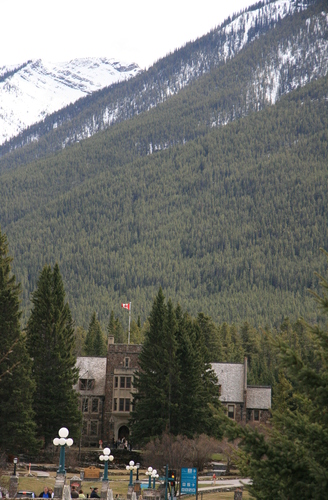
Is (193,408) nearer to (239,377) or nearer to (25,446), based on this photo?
(25,446)

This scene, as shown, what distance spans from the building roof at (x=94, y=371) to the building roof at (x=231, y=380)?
42.4 feet

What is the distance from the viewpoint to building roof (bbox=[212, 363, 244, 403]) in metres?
89.7

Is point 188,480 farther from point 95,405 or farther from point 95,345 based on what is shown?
point 95,345

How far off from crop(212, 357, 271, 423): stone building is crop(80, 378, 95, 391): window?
47.6ft

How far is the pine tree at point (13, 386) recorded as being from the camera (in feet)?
176

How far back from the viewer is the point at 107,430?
83562mm

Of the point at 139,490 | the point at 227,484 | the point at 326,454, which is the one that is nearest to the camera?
the point at 326,454

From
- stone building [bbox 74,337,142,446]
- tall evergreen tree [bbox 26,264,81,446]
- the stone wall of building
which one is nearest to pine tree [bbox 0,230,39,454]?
tall evergreen tree [bbox 26,264,81,446]

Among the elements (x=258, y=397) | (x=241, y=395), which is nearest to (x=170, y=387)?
(x=241, y=395)

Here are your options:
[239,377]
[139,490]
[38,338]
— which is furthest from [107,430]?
[139,490]

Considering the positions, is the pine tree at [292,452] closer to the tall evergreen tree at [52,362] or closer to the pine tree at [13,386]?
the pine tree at [13,386]

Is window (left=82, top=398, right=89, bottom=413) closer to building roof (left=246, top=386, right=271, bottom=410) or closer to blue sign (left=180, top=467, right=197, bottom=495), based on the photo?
building roof (left=246, top=386, right=271, bottom=410)

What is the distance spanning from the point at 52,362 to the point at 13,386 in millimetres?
8698

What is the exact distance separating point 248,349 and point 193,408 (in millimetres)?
88485
